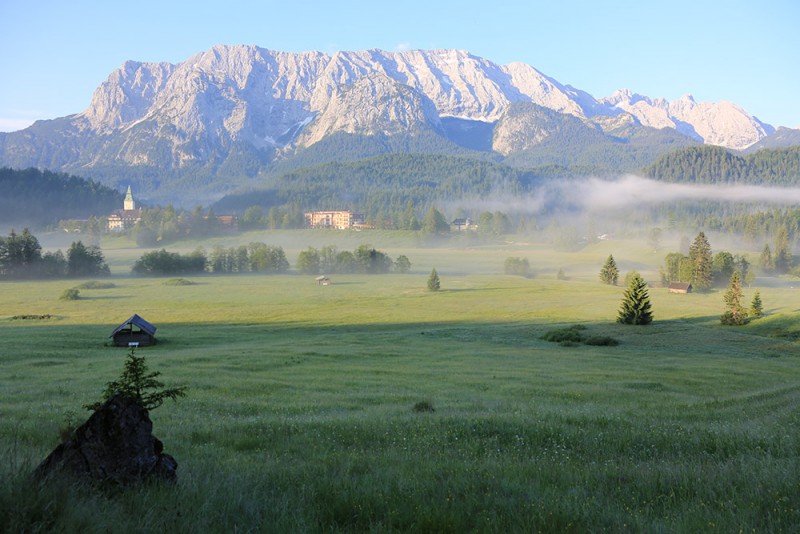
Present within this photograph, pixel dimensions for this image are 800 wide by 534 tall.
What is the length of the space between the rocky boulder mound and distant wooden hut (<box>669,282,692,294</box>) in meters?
146

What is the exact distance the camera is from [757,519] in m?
6.01

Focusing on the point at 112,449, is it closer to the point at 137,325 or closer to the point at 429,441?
the point at 429,441

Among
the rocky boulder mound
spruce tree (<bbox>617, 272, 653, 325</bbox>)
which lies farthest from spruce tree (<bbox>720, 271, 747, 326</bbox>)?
the rocky boulder mound

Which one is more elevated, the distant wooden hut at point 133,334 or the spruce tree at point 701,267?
the spruce tree at point 701,267

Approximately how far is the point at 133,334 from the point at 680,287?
4827 inches

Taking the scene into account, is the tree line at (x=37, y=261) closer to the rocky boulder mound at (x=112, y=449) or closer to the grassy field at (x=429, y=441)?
the grassy field at (x=429, y=441)

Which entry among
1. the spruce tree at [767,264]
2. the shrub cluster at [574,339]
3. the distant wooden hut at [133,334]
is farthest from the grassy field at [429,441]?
the spruce tree at [767,264]

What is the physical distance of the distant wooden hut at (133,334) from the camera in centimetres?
5650

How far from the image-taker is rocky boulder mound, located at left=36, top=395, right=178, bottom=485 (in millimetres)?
6207

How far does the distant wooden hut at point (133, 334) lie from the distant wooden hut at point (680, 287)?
4707 inches

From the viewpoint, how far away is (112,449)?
6.46 metres

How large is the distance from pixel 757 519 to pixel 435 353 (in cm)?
4474

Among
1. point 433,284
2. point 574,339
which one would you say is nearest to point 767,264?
point 433,284

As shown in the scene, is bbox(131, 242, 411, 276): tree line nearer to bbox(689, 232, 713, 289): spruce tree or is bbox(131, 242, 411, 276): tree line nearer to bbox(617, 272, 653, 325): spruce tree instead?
bbox(689, 232, 713, 289): spruce tree
